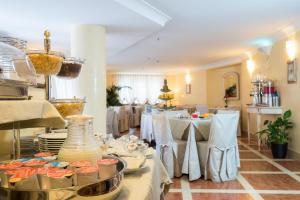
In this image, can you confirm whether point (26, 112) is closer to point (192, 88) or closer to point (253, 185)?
point (253, 185)

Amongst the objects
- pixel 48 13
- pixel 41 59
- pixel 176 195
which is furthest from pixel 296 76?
pixel 41 59

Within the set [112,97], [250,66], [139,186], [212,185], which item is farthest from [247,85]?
[139,186]

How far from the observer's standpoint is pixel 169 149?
3646 mm

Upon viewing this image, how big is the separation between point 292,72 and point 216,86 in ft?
15.2

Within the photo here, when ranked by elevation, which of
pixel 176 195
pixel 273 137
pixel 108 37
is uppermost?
pixel 108 37

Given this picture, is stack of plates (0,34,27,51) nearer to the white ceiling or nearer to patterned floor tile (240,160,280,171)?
the white ceiling

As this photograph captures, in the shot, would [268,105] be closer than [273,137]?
No

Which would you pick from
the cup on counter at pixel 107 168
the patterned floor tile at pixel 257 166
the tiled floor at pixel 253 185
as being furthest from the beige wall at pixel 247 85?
A: the cup on counter at pixel 107 168

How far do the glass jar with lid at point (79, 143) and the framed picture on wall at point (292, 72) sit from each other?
4640 millimetres

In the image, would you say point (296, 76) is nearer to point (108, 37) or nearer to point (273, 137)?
point (273, 137)

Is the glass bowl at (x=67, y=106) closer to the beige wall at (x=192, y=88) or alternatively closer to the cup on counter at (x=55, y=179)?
the cup on counter at (x=55, y=179)

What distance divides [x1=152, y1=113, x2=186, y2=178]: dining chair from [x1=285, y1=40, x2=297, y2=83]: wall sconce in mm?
2473

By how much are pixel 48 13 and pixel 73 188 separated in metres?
3.08

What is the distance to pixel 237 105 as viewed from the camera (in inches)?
317
